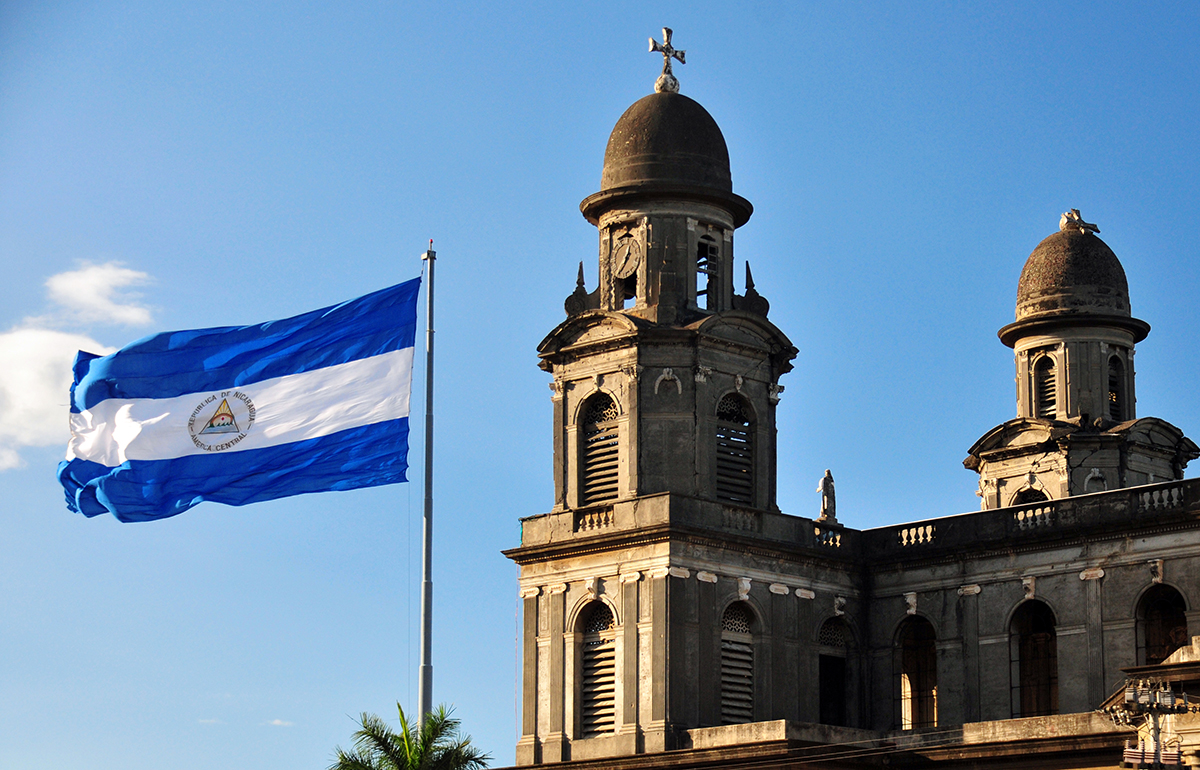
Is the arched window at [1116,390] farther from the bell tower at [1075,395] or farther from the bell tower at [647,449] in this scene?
the bell tower at [647,449]

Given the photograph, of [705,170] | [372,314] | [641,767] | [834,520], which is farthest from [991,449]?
[372,314]

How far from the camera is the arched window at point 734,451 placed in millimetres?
54875

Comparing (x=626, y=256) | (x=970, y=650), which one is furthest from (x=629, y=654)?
(x=626, y=256)

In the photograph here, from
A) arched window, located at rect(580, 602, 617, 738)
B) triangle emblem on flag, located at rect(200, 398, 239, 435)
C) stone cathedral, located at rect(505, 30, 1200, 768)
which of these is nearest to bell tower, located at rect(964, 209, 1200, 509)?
stone cathedral, located at rect(505, 30, 1200, 768)

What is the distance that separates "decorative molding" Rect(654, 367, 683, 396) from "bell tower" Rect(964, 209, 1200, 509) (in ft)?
44.9

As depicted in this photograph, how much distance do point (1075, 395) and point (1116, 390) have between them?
4.66 ft

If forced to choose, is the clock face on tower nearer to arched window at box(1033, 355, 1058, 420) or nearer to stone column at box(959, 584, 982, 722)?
stone column at box(959, 584, 982, 722)

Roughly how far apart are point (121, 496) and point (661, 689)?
14859mm

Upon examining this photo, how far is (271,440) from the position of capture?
43.2 meters

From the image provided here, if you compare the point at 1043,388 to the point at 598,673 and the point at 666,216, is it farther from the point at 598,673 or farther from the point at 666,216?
the point at 598,673

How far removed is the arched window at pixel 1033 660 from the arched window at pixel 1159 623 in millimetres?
2429

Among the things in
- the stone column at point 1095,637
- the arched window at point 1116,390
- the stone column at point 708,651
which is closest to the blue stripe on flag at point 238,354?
the stone column at point 708,651

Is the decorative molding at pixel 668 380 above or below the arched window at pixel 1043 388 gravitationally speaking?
below

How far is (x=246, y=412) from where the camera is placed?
43.7 metres
